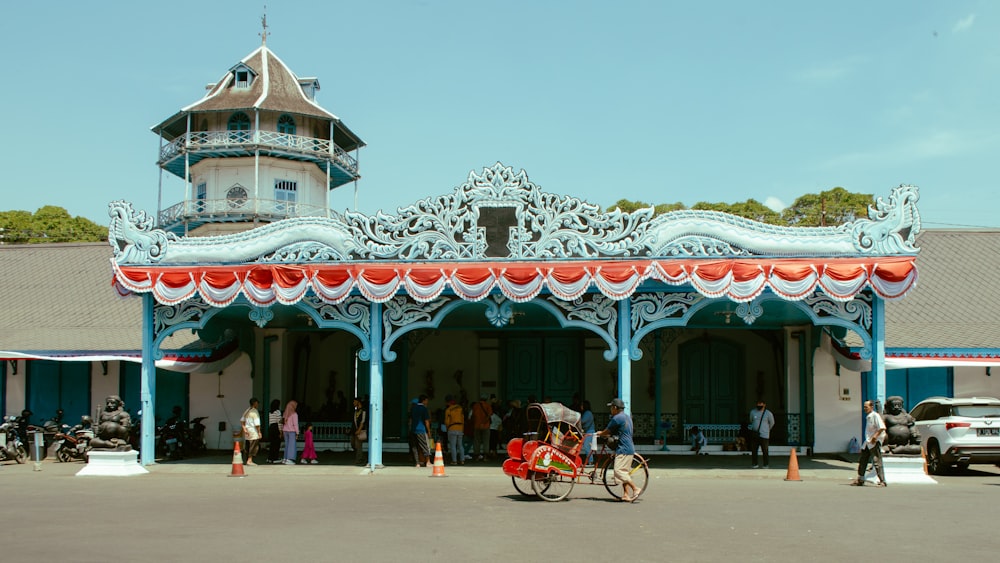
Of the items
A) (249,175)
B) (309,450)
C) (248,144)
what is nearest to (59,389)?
(309,450)

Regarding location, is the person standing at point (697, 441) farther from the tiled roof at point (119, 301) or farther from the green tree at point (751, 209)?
the green tree at point (751, 209)

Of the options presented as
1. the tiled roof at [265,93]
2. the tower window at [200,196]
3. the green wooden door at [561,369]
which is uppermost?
the tiled roof at [265,93]

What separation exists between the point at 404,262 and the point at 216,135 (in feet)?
98.6

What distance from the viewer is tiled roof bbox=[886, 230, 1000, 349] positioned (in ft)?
77.9

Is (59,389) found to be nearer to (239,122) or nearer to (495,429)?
(495,429)

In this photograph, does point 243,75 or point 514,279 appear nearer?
point 514,279

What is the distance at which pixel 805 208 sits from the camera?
56469mm

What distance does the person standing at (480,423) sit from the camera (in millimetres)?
22766

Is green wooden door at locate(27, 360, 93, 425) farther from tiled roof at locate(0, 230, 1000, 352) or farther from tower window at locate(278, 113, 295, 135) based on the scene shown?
tower window at locate(278, 113, 295, 135)

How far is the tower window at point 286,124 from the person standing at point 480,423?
2843cm

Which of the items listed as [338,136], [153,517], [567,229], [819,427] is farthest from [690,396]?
[338,136]

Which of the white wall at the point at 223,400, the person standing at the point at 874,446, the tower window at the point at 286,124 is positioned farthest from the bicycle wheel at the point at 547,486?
the tower window at the point at 286,124

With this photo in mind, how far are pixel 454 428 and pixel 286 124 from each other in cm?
2979

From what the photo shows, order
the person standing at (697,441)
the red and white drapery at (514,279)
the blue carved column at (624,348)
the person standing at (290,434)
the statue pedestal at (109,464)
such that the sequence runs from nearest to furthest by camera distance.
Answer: the red and white drapery at (514,279), the statue pedestal at (109,464), the blue carved column at (624,348), the person standing at (290,434), the person standing at (697,441)
